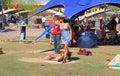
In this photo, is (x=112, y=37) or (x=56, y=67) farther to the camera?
(x=112, y=37)

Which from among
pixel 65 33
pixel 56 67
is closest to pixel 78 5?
pixel 65 33

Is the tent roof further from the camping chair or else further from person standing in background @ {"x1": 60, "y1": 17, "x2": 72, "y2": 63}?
person standing in background @ {"x1": 60, "y1": 17, "x2": 72, "y2": 63}

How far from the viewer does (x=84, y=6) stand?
17.8 m

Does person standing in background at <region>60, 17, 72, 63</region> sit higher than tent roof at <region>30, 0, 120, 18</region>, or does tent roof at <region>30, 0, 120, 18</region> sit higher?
tent roof at <region>30, 0, 120, 18</region>

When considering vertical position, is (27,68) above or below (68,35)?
below

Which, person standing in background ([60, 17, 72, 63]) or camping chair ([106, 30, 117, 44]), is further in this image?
camping chair ([106, 30, 117, 44])

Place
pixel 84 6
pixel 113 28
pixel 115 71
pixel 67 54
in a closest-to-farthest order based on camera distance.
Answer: pixel 115 71
pixel 67 54
pixel 84 6
pixel 113 28

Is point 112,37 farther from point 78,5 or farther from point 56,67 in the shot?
point 56,67

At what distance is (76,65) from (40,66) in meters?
1.24

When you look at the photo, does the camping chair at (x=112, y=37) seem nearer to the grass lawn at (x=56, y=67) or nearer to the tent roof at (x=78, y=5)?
the tent roof at (x=78, y=5)

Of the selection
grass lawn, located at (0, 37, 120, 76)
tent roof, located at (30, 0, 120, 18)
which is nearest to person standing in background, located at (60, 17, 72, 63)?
grass lawn, located at (0, 37, 120, 76)

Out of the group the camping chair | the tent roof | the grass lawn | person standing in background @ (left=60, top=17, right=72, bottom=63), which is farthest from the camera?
the camping chair

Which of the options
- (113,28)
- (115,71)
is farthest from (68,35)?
(113,28)

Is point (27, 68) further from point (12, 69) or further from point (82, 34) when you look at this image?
point (82, 34)
